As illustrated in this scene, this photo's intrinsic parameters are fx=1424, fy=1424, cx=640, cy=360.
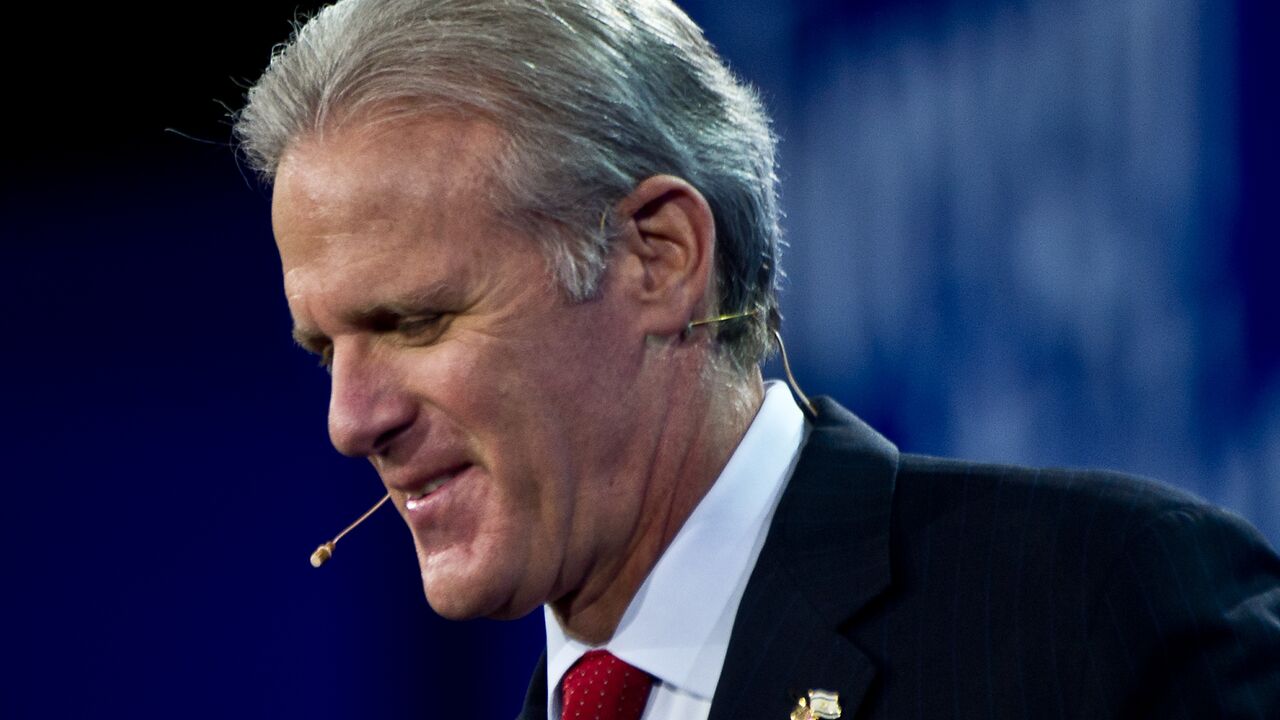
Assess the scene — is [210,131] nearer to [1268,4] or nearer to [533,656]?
[533,656]

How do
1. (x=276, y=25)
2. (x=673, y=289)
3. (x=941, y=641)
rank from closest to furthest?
1. (x=941, y=641)
2. (x=673, y=289)
3. (x=276, y=25)

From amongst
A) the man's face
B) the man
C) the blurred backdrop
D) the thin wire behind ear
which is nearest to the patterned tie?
the man

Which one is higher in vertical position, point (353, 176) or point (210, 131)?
point (353, 176)

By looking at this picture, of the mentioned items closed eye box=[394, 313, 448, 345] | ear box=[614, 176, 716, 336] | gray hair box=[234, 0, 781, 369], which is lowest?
closed eye box=[394, 313, 448, 345]

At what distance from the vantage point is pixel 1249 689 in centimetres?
117

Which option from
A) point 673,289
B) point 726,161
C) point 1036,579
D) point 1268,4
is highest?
point 1268,4

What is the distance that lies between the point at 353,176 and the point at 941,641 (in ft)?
2.39

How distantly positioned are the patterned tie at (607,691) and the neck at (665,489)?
4 cm

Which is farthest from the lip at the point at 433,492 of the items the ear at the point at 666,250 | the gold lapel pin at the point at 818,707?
the gold lapel pin at the point at 818,707

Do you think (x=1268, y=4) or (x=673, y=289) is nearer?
(x=673, y=289)

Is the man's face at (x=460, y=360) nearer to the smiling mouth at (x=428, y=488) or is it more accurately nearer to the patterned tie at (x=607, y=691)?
the smiling mouth at (x=428, y=488)

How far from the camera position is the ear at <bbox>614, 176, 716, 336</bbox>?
1.49 metres

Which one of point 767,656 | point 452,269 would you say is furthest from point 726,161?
point 767,656

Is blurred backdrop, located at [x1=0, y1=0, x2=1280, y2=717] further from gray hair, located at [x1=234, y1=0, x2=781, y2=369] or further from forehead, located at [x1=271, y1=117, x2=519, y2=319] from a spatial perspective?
forehead, located at [x1=271, y1=117, x2=519, y2=319]
